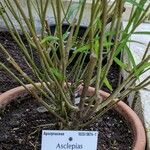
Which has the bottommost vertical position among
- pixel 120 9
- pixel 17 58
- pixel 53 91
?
pixel 17 58

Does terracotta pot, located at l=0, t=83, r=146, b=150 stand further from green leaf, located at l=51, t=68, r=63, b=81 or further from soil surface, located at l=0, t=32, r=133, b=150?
green leaf, located at l=51, t=68, r=63, b=81

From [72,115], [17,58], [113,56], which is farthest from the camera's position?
[17,58]

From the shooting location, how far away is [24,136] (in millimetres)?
1188

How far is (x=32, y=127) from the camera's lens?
122 centimetres

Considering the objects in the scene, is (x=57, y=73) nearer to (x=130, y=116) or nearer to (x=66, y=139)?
(x=66, y=139)

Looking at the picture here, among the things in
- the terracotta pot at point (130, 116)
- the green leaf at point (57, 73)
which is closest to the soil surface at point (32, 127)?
the terracotta pot at point (130, 116)

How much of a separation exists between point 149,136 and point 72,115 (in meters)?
0.25

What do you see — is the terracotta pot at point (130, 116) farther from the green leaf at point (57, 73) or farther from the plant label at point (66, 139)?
the green leaf at point (57, 73)

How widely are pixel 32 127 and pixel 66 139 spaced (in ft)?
0.66

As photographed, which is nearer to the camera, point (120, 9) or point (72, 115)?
point (120, 9)

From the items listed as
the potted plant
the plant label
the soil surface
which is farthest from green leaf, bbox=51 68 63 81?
the soil surface

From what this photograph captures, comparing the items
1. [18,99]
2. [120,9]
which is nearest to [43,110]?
[18,99]

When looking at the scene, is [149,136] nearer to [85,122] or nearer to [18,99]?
[85,122]

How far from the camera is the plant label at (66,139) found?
3.41 ft
